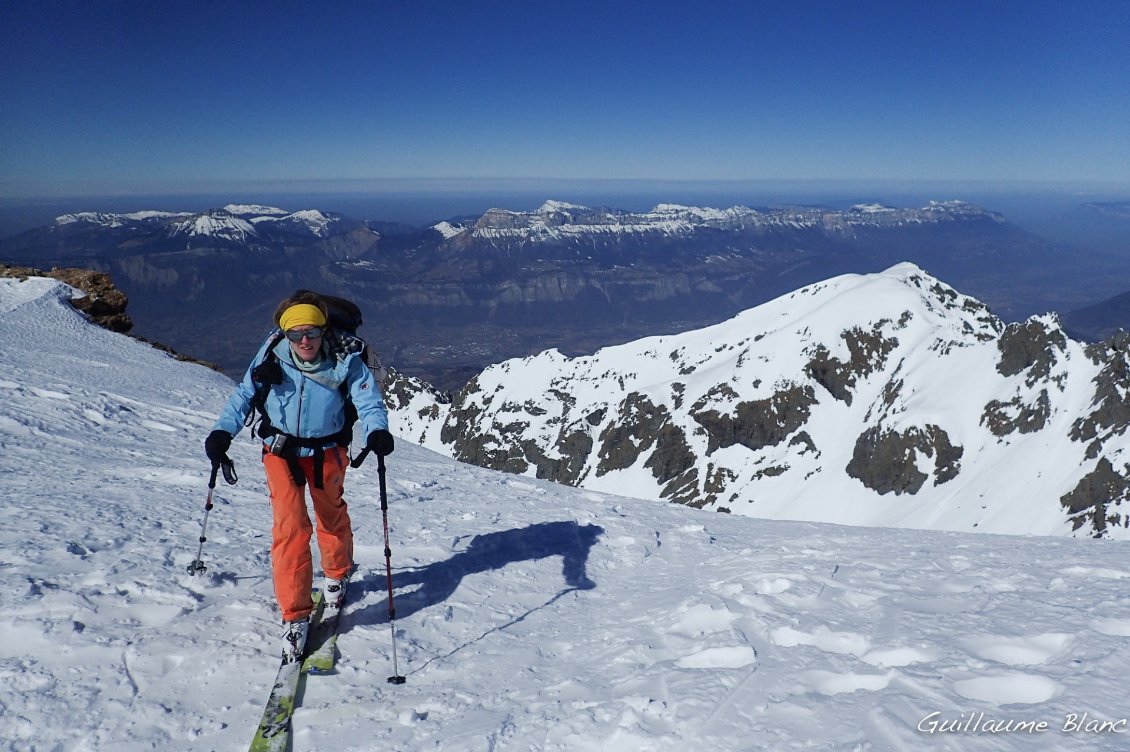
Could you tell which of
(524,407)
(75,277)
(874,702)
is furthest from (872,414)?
(874,702)

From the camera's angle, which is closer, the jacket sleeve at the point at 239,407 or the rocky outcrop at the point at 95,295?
the jacket sleeve at the point at 239,407

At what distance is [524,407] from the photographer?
509ft

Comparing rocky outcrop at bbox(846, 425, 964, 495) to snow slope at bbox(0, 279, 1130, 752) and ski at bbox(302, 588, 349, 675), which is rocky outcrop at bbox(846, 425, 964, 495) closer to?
snow slope at bbox(0, 279, 1130, 752)

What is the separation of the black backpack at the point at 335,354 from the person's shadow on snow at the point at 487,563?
1743 millimetres

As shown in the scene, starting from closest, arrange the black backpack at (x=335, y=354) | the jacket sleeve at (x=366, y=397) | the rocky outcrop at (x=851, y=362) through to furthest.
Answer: the black backpack at (x=335, y=354) → the jacket sleeve at (x=366, y=397) → the rocky outcrop at (x=851, y=362)

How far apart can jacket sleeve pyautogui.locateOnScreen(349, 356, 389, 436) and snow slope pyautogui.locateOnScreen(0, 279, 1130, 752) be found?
6.07 feet

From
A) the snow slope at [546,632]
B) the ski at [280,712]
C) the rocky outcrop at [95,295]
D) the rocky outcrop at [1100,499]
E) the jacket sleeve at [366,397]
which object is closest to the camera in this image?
→ the ski at [280,712]

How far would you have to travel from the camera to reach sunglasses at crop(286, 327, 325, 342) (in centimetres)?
530

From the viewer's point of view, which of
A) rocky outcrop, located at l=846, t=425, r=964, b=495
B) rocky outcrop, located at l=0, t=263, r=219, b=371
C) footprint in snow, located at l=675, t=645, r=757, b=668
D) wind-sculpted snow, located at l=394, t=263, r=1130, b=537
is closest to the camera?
footprint in snow, located at l=675, t=645, r=757, b=668

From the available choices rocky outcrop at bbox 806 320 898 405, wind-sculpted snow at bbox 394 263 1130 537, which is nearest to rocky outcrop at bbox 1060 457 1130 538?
wind-sculpted snow at bbox 394 263 1130 537

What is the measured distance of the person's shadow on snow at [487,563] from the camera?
645 centimetres

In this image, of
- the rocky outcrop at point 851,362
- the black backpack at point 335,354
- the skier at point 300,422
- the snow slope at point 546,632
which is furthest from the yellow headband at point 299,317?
the rocky outcrop at point 851,362

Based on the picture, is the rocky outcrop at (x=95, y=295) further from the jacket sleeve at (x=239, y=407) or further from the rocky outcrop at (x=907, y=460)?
the rocky outcrop at (x=907, y=460)

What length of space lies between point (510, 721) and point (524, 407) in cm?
15106
